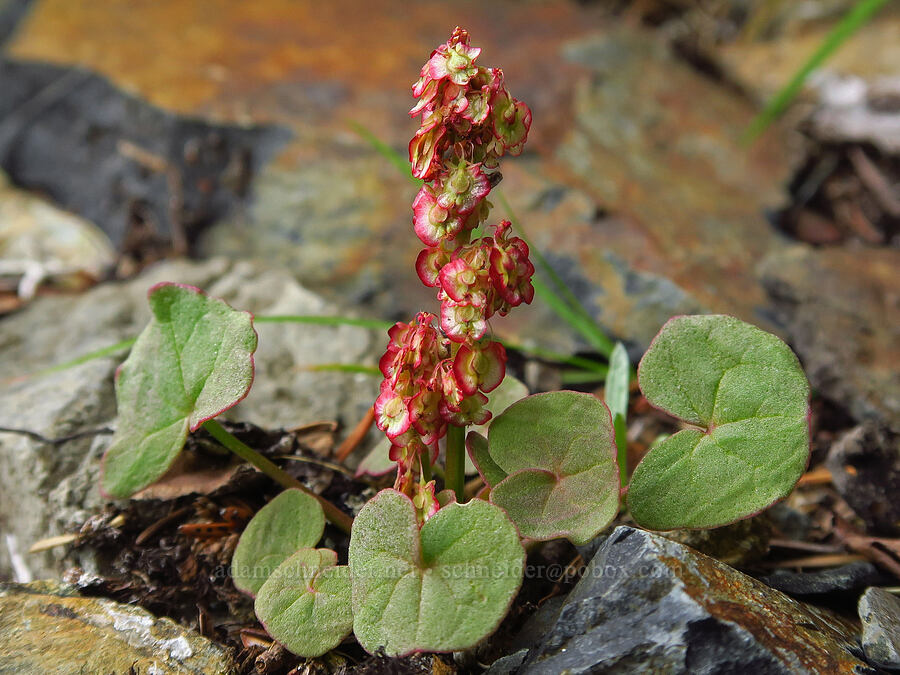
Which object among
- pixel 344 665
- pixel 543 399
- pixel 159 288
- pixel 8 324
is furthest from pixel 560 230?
pixel 8 324

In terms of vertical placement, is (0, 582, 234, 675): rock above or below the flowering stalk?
below

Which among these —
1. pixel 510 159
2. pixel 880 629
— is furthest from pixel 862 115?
pixel 880 629

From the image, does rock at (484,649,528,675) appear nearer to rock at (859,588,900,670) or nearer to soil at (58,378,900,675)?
soil at (58,378,900,675)

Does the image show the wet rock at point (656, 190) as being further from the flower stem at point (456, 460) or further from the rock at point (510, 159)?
the flower stem at point (456, 460)

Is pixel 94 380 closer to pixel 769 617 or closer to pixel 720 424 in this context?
pixel 720 424

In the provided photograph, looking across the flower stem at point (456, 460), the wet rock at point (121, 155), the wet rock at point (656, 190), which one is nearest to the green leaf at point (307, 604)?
the flower stem at point (456, 460)

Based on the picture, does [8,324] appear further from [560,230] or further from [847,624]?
[847,624]

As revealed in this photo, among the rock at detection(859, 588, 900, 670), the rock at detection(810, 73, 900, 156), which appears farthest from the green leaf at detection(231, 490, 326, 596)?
the rock at detection(810, 73, 900, 156)

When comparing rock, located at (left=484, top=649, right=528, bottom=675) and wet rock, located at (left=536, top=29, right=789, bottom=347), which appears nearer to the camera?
rock, located at (left=484, top=649, right=528, bottom=675)
